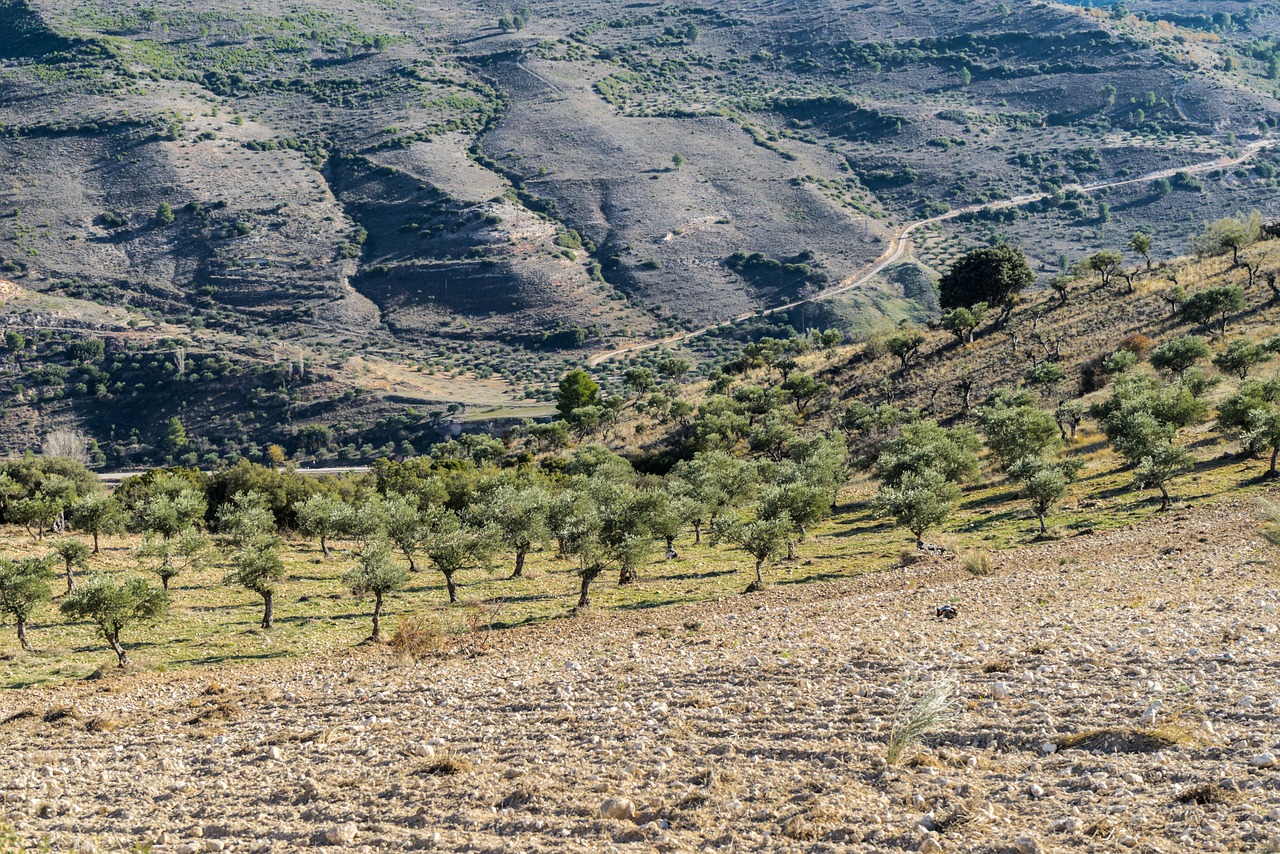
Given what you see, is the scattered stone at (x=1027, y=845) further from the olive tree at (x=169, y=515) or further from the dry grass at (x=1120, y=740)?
the olive tree at (x=169, y=515)

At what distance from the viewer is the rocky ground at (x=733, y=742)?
1127 centimetres

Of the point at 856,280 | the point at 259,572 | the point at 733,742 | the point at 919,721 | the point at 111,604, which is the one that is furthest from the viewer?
the point at 856,280

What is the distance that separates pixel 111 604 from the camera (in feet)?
88.5

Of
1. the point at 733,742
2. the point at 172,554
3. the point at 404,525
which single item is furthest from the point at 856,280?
the point at 733,742

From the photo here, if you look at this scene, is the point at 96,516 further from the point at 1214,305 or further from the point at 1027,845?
the point at 1214,305

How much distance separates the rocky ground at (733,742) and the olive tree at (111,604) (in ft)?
11.5

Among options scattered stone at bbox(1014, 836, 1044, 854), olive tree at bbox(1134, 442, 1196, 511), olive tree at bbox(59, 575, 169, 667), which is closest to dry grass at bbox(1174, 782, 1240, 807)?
scattered stone at bbox(1014, 836, 1044, 854)

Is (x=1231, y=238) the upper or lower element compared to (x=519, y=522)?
upper

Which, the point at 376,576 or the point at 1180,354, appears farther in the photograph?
the point at 1180,354

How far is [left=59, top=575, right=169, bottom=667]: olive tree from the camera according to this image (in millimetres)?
26797

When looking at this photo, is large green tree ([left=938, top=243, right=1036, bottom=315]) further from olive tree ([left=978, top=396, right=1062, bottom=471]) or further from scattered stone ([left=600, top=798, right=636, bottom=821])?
scattered stone ([left=600, top=798, right=636, bottom=821])

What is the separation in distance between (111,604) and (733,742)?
66.9 feet

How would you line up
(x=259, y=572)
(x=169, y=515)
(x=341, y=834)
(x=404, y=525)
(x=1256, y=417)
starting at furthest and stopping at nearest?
(x=169, y=515)
(x=404, y=525)
(x=1256, y=417)
(x=259, y=572)
(x=341, y=834)

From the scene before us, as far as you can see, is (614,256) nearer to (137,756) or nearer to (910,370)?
(910,370)
